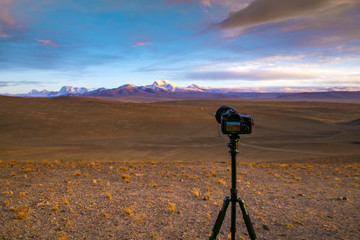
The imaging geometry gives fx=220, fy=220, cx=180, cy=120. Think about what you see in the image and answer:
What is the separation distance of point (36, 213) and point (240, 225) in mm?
5451

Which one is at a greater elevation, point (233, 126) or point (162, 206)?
point (233, 126)

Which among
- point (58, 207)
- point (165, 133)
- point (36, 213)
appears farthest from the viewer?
point (165, 133)

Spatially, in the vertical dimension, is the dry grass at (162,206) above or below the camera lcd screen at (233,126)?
below

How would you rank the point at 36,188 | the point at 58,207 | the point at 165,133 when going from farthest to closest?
the point at 165,133 < the point at 36,188 < the point at 58,207

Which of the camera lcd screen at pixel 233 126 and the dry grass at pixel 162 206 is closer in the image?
the camera lcd screen at pixel 233 126

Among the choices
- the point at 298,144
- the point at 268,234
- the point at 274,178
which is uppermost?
the point at 268,234

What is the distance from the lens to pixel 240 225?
223 inches

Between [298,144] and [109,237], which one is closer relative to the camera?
[109,237]

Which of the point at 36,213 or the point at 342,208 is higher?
the point at 36,213

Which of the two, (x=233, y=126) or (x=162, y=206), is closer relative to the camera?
(x=233, y=126)

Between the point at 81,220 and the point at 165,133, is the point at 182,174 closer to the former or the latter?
the point at 81,220

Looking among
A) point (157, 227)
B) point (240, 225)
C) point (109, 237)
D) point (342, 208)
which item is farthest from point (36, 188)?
point (342, 208)

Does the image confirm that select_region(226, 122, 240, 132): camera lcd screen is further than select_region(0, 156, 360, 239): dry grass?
No

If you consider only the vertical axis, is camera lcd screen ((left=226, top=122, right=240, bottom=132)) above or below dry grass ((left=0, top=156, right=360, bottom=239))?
above
